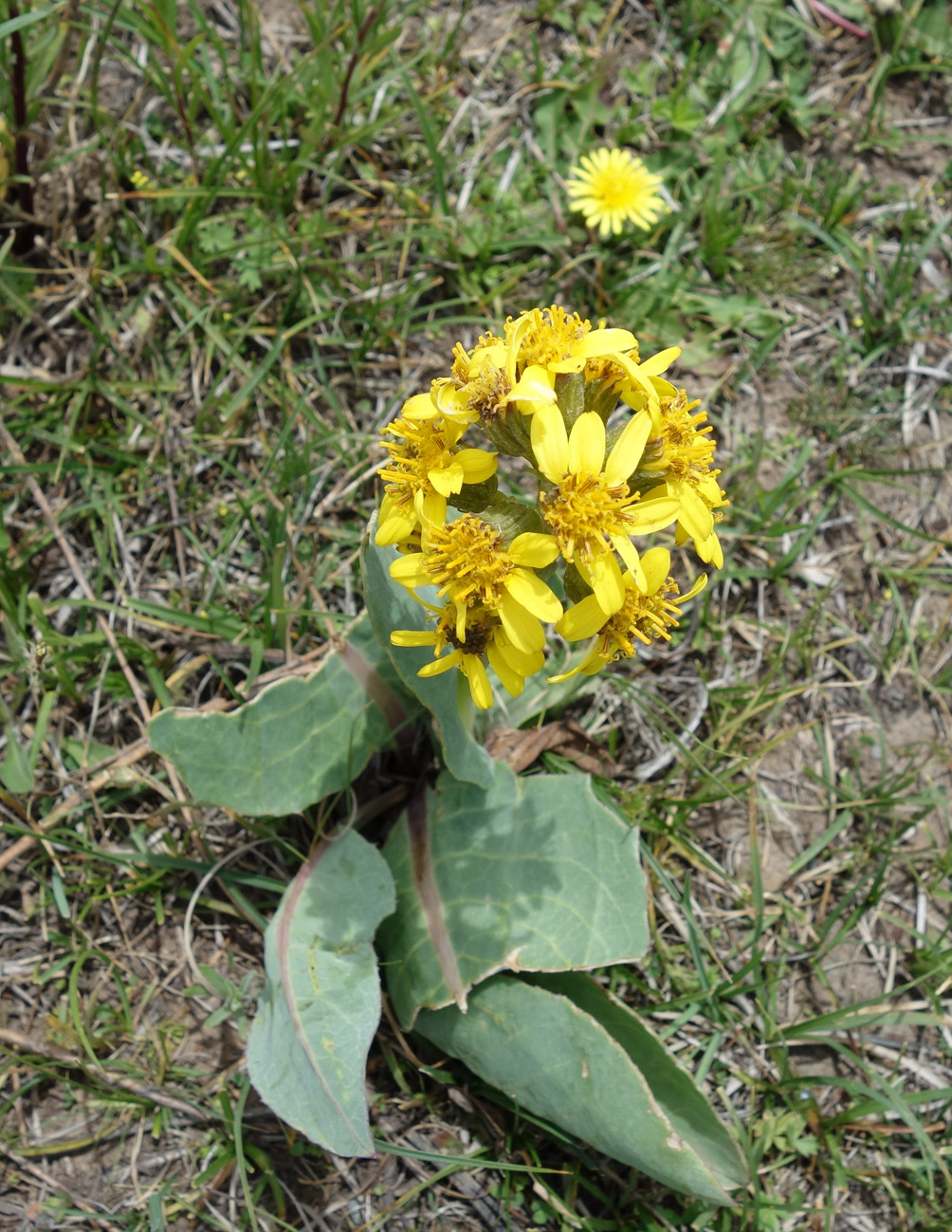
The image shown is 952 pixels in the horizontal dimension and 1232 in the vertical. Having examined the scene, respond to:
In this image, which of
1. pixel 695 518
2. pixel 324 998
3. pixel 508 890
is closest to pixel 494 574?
pixel 695 518

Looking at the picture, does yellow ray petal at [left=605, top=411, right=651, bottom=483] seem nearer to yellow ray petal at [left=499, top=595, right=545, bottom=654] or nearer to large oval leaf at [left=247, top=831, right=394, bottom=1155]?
yellow ray petal at [left=499, top=595, right=545, bottom=654]

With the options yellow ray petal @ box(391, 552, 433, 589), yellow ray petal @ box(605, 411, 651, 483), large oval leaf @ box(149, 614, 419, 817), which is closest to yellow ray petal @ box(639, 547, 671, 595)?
yellow ray petal @ box(605, 411, 651, 483)

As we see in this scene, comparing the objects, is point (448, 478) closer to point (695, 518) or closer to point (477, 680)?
point (477, 680)

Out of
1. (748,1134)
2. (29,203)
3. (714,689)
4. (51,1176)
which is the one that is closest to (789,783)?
(714,689)

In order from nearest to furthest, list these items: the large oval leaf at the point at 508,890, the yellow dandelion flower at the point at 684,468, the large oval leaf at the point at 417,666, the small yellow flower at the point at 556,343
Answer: the small yellow flower at the point at 556,343 → the yellow dandelion flower at the point at 684,468 → the large oval leaf at the point at 417,666 → the large oval leaf at the point at 508,890

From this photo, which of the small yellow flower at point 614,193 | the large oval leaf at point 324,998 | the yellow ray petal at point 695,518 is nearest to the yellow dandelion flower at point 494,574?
the yellow ray petal at point 695,518

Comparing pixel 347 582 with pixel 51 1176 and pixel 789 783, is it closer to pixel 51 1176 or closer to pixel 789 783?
pixel 789 783

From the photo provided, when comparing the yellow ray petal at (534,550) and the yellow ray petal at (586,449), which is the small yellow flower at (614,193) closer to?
the yellow ray petal at (586,449)
